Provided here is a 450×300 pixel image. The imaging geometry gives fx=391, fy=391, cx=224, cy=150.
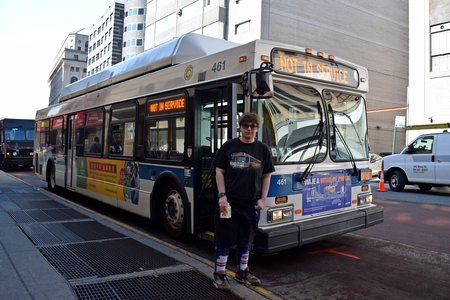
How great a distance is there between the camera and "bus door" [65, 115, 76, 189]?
10.5m

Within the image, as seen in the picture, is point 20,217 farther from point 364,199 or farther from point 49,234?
point 364,199

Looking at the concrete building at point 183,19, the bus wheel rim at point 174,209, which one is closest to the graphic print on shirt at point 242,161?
the bus wheel rim at point 174,209

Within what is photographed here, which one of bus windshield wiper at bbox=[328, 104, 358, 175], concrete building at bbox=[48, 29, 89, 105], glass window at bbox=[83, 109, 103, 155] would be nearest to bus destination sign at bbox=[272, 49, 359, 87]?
bus windshield wiper at bbox=[328, 104, 358, 175]

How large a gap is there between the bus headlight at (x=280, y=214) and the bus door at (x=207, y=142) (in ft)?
3.21

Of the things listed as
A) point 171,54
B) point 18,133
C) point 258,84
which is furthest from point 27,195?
Result: point 18,133

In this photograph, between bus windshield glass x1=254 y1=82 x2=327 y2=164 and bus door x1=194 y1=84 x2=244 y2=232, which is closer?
bus windshield glass x1=254 y1=82 x2=327 y2=164

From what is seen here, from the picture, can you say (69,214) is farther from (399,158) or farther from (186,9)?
(186,9)

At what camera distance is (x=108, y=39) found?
8844 centimetres

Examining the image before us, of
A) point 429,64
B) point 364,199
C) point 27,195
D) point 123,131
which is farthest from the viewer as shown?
point 429,64

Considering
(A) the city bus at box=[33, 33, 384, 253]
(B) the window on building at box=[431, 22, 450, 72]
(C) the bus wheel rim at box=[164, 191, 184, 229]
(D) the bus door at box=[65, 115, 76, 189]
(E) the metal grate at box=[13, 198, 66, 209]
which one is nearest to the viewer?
(A) the city bus at box=[33, 33, 384, 253]

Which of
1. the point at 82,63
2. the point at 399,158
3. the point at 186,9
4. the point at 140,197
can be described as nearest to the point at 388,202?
the point at 399,158

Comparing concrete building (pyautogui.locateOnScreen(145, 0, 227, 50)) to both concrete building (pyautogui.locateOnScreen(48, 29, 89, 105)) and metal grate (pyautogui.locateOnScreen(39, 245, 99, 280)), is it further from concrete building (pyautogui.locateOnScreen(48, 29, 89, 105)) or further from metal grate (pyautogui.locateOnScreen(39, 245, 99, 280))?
concrete building (pyautogui.locateOnScreen(48, 29, 89, 105))

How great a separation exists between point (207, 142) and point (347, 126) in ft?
7.11

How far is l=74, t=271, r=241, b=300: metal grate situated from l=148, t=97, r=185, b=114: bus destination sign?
8.95 ft
